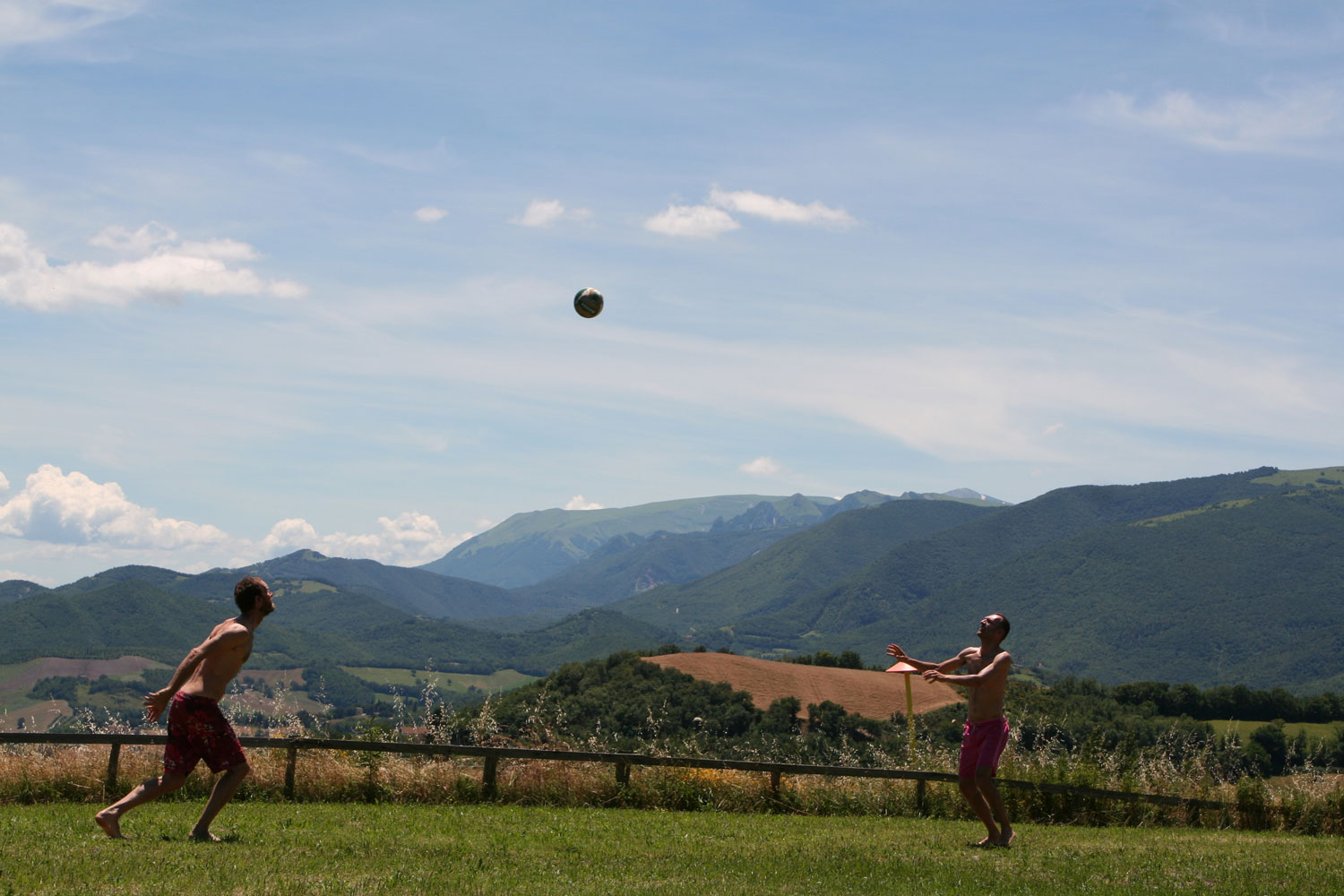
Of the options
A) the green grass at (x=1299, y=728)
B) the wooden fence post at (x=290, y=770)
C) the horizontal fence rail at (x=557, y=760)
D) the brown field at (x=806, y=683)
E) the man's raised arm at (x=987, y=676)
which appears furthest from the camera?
the green grass at (x=1299, y=728)

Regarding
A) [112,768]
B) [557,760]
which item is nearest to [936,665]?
[557,760]

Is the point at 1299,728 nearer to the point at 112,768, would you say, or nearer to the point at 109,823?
the point at 112,768

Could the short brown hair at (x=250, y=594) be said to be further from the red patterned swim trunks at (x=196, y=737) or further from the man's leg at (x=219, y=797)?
the man's leg at (x=219, y=797)

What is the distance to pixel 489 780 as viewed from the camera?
Answer: 11961 mm

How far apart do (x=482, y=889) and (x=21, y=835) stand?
13.2 feet

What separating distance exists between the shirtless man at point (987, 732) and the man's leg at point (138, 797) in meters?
6.09

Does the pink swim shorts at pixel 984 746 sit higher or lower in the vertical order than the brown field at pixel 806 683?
higher

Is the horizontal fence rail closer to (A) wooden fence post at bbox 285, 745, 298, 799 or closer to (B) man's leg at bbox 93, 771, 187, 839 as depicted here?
(A) wooden fence post at bbox 285, 745, 298, 799

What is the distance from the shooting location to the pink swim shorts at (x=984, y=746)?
32.2 ft

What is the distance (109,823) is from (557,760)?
502cm

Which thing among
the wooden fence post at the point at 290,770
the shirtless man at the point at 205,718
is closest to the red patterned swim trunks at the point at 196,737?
the shirtless man at the point at 205,718

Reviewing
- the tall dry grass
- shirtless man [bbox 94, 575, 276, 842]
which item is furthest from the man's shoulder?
the tall dry grass

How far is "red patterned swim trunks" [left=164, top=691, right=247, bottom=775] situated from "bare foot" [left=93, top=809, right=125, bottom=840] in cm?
51

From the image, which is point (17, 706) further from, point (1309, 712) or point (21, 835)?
point (21, 835)
